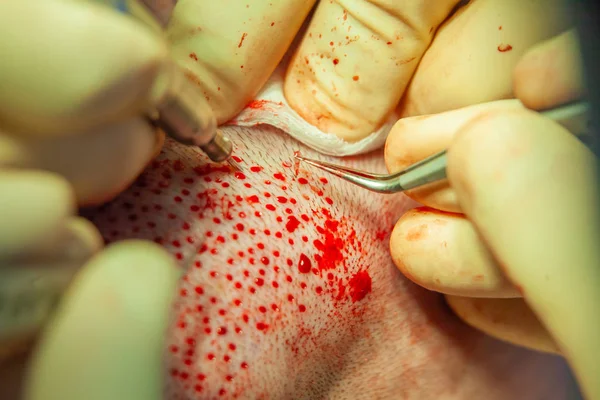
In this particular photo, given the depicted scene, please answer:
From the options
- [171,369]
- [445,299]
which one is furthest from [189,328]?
[445,299]

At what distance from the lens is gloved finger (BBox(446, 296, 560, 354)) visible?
61 centimetres

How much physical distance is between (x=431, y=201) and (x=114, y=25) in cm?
32

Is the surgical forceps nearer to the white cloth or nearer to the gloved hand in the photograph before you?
the white cloth

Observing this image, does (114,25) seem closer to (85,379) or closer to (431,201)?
(85,379)

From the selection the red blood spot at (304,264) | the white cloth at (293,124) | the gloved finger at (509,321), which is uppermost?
the white cloth at (293,124)

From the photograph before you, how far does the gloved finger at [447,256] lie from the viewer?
0.49 m

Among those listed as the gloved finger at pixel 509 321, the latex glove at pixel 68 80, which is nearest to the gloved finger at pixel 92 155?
the latex glove at pixel 68 80

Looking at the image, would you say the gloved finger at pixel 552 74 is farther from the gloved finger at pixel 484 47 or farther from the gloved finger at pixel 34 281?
the gloved finger at pixel 34 281

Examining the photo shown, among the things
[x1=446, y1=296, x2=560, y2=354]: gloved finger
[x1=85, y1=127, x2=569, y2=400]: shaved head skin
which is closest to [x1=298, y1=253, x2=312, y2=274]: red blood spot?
[x1=85, y1=127, x2=569, y2=400]: shaved head skin

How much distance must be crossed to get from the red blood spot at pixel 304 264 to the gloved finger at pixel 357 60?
6.4 inches

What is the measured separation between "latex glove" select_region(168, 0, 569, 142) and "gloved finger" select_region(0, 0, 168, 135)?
0.23 metres

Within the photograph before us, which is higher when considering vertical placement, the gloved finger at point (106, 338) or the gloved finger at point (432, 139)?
the gloved finger at point (432, 139)

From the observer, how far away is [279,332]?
513mm

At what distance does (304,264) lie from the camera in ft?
1.77
